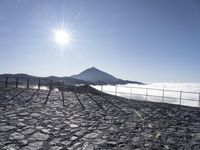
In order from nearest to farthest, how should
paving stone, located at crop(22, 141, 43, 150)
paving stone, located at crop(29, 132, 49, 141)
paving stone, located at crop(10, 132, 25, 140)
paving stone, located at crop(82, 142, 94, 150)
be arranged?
paving stone, located at crop(22, 141, 43, 150) < paving stone, located at crop(82, 142, 94, 150) < paving stone, located at crop(10, 132, 25, 140) < paving stone, located at crop(29, 132, 49, 141)

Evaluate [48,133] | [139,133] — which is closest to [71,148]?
[48,133]

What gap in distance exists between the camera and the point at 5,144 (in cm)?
522

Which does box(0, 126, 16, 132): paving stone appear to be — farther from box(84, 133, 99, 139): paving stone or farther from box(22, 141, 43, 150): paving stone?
box(84, 133, 99, 139): paving stone

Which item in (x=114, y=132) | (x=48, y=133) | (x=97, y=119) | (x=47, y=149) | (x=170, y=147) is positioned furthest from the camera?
(x=97, y=119)

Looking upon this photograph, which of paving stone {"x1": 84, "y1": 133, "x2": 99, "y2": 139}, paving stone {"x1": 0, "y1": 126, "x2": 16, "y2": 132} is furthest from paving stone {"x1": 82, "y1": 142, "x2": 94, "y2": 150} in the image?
paving stone {"x1": 0, "y1": 126, "x2": 16, "y2": 132}

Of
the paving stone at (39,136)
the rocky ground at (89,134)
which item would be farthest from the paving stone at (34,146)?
the paving stone at (39,136)

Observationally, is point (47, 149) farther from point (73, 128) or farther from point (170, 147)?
point (170, 147)

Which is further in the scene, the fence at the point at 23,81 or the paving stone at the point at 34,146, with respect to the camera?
the fence at the point at 23,81

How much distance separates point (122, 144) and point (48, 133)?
237 cm

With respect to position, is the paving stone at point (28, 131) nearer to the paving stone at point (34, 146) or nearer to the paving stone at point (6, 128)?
the paving stone at point (6, 128)

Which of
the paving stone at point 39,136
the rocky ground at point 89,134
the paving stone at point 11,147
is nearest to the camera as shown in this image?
the paving stone at point 11,147

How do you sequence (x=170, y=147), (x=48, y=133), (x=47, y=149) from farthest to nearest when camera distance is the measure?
1. (x=48, y=133)
2. (x=170, y=147)
3. (x=47, y=149)

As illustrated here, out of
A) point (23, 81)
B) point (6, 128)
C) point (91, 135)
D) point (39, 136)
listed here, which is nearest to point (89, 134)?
point (91, 135)

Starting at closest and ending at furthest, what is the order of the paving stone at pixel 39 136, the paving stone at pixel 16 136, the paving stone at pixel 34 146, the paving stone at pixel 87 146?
the paving stone at pixel 34 146 → the paving stone at pixel 87 146 → the paving stone at pixel 16 136 → the paving stone at pixel 39 136
